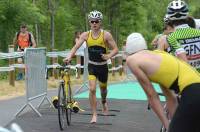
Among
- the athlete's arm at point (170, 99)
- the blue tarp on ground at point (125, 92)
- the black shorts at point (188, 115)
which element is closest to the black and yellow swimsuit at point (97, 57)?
the blue tarp on ground at point (125, 92)

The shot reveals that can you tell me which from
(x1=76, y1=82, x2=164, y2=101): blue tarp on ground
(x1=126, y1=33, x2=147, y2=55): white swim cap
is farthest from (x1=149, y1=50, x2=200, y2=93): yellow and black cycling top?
(x1=76, y1=82, x2=164, y2=101): blue tarp on ground

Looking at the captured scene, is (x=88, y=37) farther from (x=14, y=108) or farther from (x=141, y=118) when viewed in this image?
(x=14, y=108)

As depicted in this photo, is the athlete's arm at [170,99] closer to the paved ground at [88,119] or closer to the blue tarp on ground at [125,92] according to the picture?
the paved ground at [88,119]

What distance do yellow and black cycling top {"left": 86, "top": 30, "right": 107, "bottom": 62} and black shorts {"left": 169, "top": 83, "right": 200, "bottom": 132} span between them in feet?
22.9

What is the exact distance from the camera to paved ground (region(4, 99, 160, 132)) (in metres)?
10.9

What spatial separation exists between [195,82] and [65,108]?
255 inches

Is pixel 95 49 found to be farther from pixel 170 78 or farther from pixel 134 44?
pixel 170 78

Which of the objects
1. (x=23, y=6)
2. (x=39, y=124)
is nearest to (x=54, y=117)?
(x=39, y=124)

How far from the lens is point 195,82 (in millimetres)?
4914

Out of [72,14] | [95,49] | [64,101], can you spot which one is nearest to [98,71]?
[95,49]

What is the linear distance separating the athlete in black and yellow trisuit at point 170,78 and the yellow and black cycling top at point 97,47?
6179mm

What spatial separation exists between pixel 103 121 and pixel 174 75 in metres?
6.98

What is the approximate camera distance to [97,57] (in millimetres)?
11852

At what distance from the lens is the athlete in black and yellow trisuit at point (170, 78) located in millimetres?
4730
